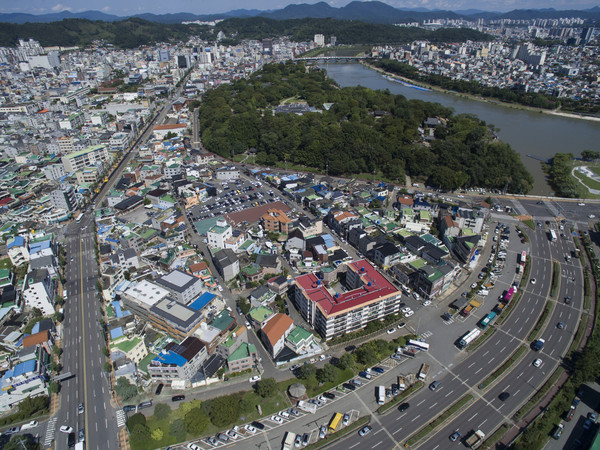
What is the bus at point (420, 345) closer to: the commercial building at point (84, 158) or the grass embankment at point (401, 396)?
the grass embankment at point (401, 396)

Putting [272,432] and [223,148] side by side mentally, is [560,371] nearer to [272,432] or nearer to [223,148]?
[272,432]

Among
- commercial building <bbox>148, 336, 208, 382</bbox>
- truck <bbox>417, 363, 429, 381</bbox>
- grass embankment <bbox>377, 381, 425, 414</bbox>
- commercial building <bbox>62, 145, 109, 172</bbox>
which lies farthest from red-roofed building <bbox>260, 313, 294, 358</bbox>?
commercial building <bbox>62, 145, 109, 172</bbox>

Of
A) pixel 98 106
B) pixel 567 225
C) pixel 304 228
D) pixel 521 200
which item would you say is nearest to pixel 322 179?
pixel 304 228

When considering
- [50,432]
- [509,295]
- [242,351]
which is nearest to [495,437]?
[509,295]

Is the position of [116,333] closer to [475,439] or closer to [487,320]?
[475,439]

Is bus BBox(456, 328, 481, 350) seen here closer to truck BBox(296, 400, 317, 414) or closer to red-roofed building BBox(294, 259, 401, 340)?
red-roofed building BBox(294, 259, 401, 340)

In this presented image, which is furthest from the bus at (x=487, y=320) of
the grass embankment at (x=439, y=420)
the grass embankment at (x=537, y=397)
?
the grass embankment at (x=439, y=420)

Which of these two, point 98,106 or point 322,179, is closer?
point 322,179
